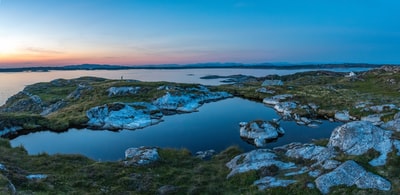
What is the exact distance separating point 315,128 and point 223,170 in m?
38.7

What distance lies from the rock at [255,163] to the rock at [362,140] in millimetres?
5333

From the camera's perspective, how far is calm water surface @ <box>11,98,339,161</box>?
51.2 m

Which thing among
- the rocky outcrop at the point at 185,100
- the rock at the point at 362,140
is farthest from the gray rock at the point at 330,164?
the rocky outcrop at the point at 185,100

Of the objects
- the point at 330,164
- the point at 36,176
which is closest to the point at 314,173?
the point at 330,164

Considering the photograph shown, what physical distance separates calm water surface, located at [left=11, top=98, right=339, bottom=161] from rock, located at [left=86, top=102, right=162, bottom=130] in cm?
309

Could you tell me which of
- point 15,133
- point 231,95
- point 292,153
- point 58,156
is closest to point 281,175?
point 292,153

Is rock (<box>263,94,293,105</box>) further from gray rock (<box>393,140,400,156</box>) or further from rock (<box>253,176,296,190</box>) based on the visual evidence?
rock (<box>253,176,296,190</box>)

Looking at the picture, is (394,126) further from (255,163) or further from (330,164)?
(255,163)

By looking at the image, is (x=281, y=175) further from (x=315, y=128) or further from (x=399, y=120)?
(x=315, y=128)

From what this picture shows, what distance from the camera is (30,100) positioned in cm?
11006

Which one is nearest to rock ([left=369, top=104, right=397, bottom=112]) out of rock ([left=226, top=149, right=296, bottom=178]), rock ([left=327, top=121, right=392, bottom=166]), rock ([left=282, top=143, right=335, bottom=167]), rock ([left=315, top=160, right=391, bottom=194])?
rock ([left=327, top=121, right=392, bottom=166])

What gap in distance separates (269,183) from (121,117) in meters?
53.3

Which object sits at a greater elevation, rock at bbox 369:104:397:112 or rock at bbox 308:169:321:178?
rock at bbox 308:169:321:178

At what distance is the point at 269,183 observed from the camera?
79.8 feet
